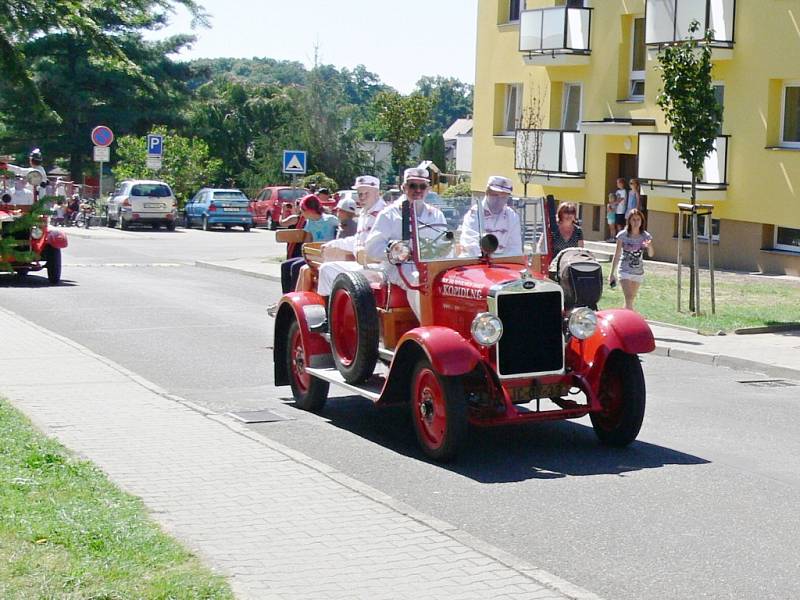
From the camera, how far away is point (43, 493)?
729cm

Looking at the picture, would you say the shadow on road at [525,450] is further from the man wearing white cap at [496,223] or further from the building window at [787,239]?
the building window at [787,239]

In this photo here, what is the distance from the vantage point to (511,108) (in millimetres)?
37719

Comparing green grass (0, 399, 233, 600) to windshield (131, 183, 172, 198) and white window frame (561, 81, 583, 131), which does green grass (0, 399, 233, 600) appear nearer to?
white window frame (561, 81, 583, 131)

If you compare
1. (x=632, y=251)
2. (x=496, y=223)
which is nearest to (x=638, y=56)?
(x=632, y=251)

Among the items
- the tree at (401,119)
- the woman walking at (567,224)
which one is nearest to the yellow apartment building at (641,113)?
the woman walking at (567,224)

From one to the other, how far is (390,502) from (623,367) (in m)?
2.81

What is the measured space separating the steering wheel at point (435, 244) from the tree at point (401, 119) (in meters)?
54.2

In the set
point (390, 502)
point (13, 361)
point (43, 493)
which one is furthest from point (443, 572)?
point (13, 361)

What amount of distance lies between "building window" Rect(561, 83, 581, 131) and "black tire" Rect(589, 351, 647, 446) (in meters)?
25.5

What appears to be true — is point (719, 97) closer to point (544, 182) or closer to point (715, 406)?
point (544, 182)

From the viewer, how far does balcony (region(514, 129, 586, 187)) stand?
110 ft

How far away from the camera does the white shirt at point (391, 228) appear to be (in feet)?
33.4

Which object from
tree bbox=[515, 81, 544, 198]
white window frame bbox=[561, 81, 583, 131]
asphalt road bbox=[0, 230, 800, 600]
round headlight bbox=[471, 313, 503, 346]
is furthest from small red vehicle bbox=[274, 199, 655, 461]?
white window frame bbox=[561, 81, 583, 131]

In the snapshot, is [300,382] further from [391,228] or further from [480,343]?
[480,343]
